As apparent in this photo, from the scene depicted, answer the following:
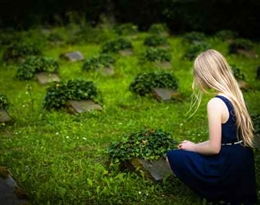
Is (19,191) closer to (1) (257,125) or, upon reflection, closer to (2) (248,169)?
(2) (248,169)

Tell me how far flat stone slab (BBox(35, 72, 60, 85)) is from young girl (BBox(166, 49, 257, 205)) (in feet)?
20.1

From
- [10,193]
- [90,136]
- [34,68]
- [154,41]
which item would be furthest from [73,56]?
[10,193]

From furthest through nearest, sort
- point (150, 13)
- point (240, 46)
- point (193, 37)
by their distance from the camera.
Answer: point (150, 13) < point (193, 37) < point (240, 46)

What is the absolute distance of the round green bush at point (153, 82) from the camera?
9594 mm

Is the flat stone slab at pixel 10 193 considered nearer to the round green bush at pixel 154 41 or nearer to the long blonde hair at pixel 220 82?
the long blonde hair at pixel 220 82

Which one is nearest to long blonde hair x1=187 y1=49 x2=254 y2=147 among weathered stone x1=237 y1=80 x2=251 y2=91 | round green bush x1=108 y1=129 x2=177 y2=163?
round green bush x1=108 y1=129 x2=177 y2=163

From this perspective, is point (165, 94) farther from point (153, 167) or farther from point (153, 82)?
point (153, 167)

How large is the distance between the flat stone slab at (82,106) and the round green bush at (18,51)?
4842 mm

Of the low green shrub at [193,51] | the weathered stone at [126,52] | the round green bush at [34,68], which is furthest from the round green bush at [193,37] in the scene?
the round green bush at [34,68]

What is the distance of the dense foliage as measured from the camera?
38.1ft

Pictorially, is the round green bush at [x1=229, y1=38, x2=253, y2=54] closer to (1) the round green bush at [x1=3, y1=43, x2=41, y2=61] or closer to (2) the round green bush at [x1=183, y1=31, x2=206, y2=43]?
(2) the round green bush at [x1=183, y1=31, x2=206, y2=43]

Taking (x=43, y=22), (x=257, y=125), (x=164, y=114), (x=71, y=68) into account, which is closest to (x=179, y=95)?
(x=164, y=114)

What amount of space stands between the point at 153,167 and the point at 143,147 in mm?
292

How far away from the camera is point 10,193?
5.10 metres
